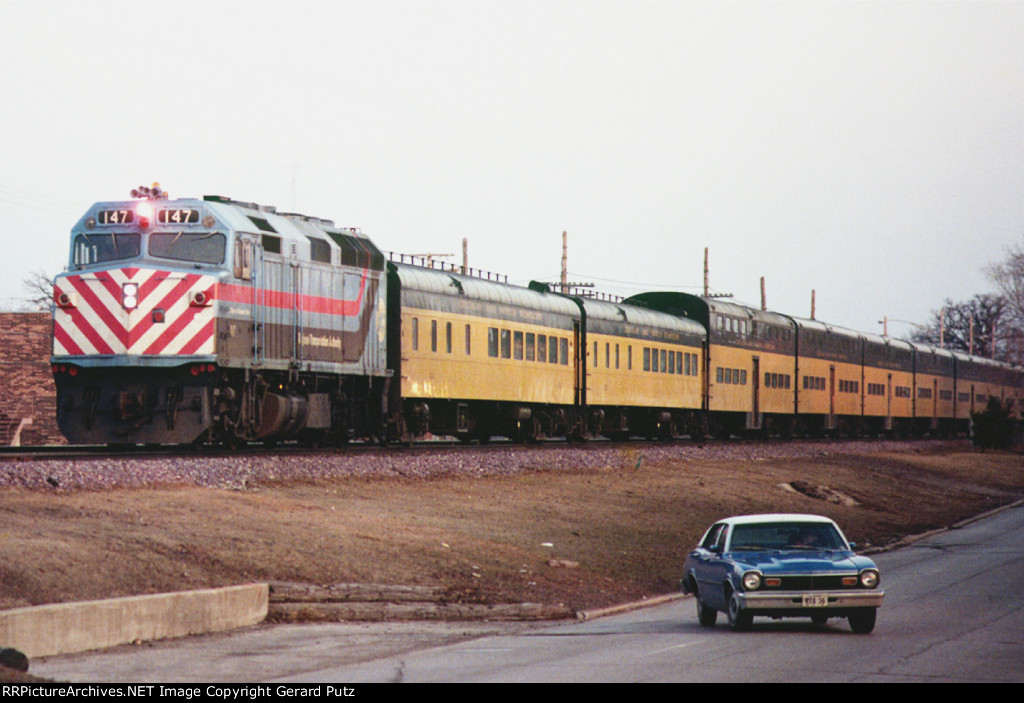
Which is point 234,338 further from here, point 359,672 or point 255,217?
point 359,672

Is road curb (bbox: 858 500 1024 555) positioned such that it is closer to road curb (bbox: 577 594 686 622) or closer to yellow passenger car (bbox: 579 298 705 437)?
→ road curb (bbox: 577 594 686 622)

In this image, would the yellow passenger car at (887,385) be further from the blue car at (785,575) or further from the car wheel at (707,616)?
the blue car at (785,575)

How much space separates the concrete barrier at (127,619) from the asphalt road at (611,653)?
0.24 metres

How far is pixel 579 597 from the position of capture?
2200 centimetres

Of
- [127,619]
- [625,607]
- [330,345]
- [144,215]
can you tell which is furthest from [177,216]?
[127,619]

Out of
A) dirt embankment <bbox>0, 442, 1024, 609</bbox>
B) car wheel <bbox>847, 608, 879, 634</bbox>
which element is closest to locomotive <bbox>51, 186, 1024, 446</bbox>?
dirt embankment <bbox>0, 442, 1024, 609</bbox>

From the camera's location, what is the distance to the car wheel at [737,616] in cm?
1666

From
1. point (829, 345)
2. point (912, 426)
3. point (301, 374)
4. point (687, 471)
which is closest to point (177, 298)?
point (301, 374)

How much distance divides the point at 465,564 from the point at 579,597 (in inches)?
72.4

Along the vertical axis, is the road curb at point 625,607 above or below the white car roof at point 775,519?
below

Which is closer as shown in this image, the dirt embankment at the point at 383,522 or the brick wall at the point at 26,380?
the dirt embankment at the point at 383,522

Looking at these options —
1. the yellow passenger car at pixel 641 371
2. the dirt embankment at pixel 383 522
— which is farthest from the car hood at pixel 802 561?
the yellow passenger car at pixel 641 371

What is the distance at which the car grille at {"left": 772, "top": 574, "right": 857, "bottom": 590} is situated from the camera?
16.4m

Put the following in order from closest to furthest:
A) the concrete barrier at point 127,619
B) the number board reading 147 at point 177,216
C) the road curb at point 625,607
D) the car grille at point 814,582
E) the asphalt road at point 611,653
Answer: the asphalt road at point 611,653, the concrete barrier at point 127,619, the car grille at point 814,582, the road curb at point 625,607, the number board reading 147 at point 177,216
